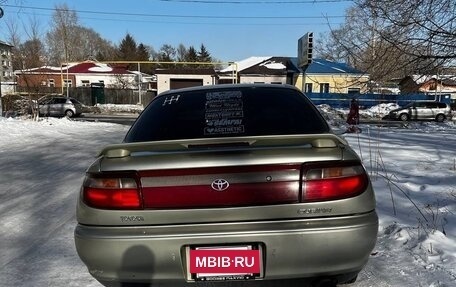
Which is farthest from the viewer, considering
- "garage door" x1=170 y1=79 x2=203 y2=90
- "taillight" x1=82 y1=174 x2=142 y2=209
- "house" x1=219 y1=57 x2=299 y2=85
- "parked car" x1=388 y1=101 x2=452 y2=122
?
"garage door" x1=170 y1=79 x2=203 y2=90

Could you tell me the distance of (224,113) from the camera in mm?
3438

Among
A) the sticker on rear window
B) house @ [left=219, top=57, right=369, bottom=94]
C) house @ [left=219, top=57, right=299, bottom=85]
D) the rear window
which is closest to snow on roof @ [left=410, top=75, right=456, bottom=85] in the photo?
the rear window

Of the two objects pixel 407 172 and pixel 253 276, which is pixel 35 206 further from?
pixel 407 172

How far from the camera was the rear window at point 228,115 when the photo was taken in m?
3.27

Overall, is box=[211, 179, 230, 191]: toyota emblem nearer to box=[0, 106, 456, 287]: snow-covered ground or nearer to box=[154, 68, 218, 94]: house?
box=[0, 106, 456, 287]: snow-covered ground

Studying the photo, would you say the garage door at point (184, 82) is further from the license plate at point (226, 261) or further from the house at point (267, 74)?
the license plate at point (226, 261)

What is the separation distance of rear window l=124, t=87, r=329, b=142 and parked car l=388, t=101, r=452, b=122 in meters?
31.0

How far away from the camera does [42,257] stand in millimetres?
3770

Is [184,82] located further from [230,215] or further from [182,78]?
[230,215]

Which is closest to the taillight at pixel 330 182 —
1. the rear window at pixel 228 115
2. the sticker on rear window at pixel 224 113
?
the rear window at pixel 228 115

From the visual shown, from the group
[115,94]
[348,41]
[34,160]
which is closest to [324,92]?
[115,94]

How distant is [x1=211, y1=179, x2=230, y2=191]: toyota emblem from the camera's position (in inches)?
93.7

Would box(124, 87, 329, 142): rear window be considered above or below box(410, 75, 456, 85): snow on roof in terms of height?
below

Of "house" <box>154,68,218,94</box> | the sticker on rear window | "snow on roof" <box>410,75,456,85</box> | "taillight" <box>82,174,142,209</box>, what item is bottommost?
"taillight" <box>82,174,142,209</box>
